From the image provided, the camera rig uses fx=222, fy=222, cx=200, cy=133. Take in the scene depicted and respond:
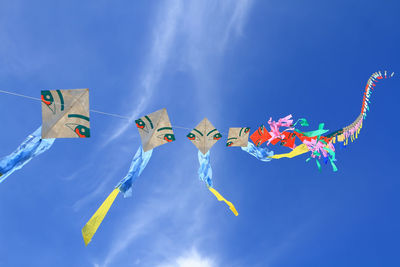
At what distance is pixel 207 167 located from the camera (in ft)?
32.3

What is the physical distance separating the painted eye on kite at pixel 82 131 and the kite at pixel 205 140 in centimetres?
403

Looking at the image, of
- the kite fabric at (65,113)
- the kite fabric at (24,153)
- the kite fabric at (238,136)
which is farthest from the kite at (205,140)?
the kite fabric at (24,153)

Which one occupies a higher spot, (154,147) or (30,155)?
(154,147)

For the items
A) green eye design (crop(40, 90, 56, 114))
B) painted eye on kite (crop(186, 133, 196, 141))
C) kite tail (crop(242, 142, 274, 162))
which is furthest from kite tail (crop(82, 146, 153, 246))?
kite tail (crop(242, 142, 274, 162))

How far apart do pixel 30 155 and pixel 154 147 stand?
153 inches

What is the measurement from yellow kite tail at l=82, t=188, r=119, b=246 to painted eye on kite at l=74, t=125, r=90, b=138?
2174 mm

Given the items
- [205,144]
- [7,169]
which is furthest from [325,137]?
[7,169]

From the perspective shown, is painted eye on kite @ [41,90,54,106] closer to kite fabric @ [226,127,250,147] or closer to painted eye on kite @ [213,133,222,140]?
painted eye on kite @ [213,133,222,140]

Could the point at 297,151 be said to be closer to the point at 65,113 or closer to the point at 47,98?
the point at 65,113

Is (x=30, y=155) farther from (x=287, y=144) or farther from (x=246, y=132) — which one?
(x=287, y=144)

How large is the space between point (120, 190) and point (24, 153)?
3.05m

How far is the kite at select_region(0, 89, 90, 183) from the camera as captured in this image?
6.48m

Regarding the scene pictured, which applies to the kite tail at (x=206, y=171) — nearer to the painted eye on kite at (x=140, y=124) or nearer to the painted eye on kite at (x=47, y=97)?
the painted eye on kite at (x=140, y=124)

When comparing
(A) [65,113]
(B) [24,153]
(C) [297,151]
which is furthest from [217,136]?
(B) [24,153]
